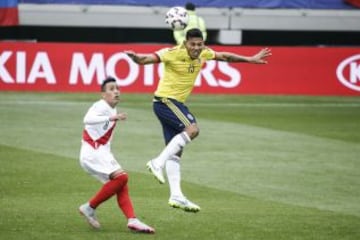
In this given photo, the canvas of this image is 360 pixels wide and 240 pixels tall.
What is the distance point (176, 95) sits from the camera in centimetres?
→ 1270

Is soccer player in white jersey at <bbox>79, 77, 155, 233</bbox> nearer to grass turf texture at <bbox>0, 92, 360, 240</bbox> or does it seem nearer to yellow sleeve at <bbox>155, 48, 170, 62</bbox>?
grass turf texture at <bbox>0, 92, 360, 240</bbox>

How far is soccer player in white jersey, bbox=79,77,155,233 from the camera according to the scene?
10719 mm

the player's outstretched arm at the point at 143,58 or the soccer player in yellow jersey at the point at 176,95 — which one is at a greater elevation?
the player's outstretched arm at the point at 143,58

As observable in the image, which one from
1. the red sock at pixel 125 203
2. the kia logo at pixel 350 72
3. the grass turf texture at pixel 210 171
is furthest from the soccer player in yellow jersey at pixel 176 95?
the kia logo at pixel 350 72

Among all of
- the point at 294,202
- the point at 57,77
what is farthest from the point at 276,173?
the point at 57,77

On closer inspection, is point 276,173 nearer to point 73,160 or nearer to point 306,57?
→ point 73,160

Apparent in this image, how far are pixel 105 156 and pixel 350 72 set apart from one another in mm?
17753

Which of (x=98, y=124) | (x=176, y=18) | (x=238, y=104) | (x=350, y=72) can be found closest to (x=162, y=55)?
(x=176, y=18)

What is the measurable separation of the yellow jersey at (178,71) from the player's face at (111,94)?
1812mm

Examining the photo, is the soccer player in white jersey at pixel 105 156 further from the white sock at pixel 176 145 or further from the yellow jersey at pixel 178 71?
the yellow jersey at pixel 178 71

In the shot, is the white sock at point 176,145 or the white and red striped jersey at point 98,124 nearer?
the white and red striped jersey at point 98,124

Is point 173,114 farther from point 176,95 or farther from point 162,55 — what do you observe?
point 162,55

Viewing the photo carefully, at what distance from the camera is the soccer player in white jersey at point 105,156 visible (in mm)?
10719

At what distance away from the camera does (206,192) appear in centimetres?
1414
